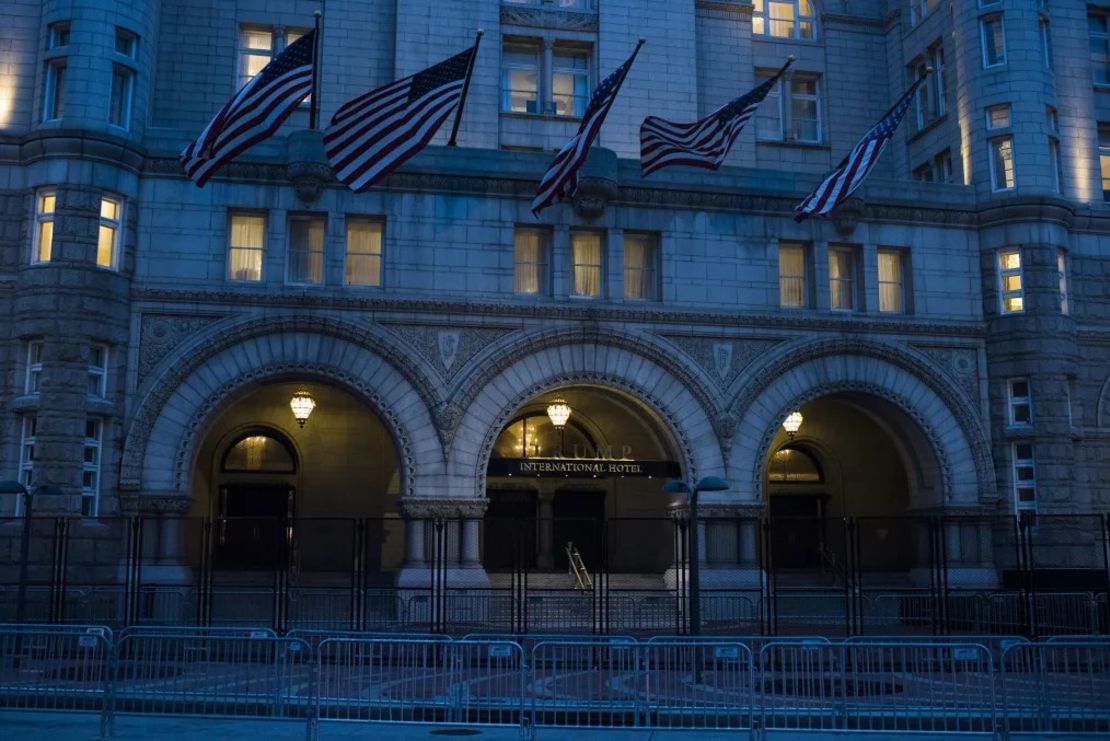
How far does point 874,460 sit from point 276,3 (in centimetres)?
2337

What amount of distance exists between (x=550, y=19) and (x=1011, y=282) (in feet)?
51.1

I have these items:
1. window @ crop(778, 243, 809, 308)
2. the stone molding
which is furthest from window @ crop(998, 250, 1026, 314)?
the stone molding

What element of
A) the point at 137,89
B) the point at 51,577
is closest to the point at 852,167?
the point at 137,89

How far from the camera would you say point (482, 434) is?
91.9 ft

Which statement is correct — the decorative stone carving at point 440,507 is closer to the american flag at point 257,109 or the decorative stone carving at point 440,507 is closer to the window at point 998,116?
the american flag at point 257,109

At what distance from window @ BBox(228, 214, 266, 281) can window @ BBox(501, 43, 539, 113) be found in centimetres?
952

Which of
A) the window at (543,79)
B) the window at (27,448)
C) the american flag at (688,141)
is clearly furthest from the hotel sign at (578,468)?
the window at (543,79)

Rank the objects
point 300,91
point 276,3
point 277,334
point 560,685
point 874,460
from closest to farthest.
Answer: point 560,685, point 300,91, point 277,334, point 276,3, point 874,460

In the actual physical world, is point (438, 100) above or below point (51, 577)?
above

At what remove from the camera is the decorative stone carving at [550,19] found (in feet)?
114

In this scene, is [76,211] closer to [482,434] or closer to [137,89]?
[137,89]

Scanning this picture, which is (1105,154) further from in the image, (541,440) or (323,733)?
(323,733)

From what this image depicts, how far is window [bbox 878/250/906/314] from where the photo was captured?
103 ft

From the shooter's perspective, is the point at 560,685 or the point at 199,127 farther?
the point at 199,127
